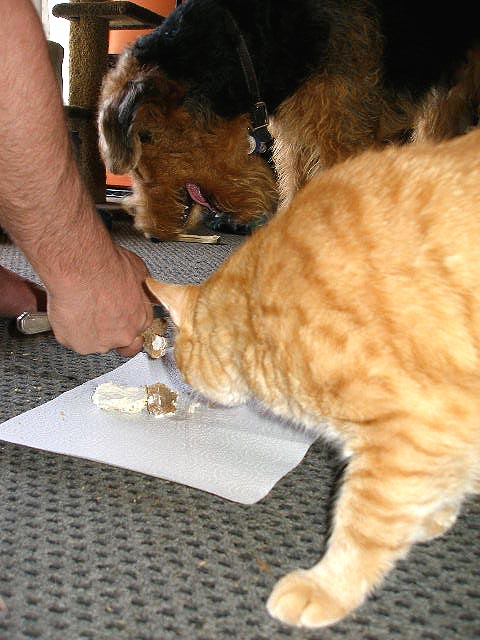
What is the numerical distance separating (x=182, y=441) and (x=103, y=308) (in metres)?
0.25

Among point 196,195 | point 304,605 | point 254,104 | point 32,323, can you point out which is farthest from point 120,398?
point 196,195

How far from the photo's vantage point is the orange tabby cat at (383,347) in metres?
0.69

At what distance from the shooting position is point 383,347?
2.30 ft

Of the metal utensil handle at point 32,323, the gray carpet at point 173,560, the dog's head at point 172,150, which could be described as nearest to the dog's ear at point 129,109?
the dog's head at point 172,150

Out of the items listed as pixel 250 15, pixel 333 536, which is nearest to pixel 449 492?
pixel 333 536

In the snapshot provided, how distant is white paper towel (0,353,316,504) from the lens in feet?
3.02

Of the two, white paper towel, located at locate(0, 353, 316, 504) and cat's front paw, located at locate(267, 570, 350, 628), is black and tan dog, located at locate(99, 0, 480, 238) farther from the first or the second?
cat's front paw, located at locate(267, 570, 350, 628)

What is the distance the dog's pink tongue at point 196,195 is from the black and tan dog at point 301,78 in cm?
22

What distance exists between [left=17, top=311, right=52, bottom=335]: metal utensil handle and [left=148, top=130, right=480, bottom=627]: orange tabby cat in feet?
2.48

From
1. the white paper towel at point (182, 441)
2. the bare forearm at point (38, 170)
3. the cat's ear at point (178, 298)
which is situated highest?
the bare forearm at point (38, 170)

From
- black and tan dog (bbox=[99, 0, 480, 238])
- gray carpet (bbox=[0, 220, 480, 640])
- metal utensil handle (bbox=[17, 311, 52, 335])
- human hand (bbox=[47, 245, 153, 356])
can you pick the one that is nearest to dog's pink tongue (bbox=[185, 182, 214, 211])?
black and tan dog (bbox=[99, 0, 480, 238])

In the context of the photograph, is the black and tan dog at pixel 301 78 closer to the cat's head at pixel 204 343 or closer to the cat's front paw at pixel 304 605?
the cat's head at pixel 204 343

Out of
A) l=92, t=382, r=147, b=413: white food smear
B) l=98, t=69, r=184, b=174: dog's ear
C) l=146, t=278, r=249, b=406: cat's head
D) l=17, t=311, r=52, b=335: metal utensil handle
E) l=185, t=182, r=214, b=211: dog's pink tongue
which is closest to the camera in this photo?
l=146, t=278, r=249, b=406: cat's head

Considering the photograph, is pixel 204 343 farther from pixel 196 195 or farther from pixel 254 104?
pixel 196 195
